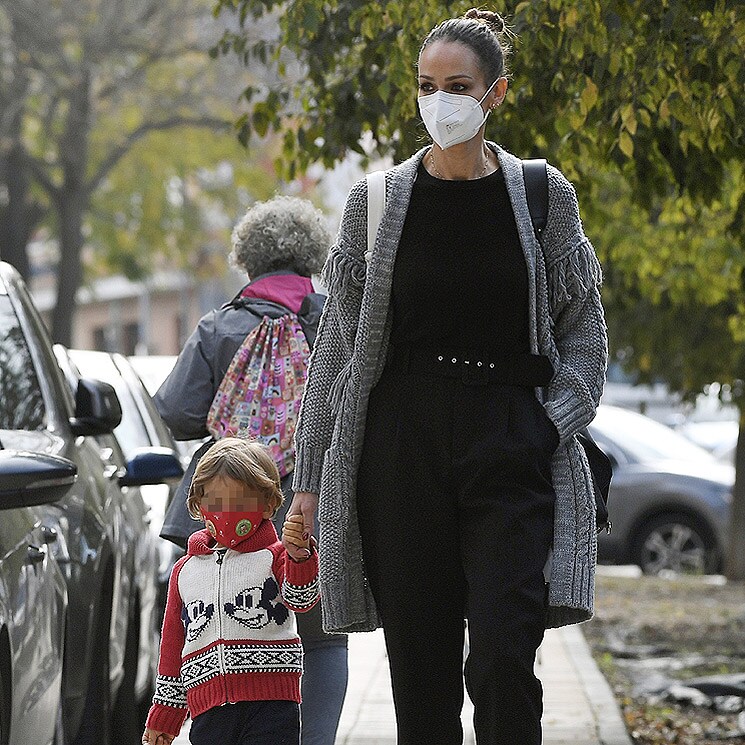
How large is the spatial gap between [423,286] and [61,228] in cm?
2033

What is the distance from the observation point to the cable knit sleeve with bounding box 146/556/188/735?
413cm

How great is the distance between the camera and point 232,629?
4102 millimetres

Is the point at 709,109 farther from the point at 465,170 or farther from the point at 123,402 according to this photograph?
the point at 123,402

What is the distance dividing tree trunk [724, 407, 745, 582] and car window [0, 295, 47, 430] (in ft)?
33.6

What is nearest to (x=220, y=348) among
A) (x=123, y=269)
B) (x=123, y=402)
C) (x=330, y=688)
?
(x=330, y=688)

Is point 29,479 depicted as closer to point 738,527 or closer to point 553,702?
point 553,702

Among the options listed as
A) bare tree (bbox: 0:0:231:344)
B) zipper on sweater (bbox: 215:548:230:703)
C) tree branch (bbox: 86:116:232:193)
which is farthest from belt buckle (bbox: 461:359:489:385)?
tree branch (bbox: 86:116:232:193)

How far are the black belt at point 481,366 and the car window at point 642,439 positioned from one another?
45.2 ft

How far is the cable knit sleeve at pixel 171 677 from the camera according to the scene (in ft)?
13.6

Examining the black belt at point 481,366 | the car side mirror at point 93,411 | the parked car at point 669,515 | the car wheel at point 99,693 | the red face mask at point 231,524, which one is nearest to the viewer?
the black belt at point 481,366

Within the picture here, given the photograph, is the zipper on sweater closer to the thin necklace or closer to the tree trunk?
the thin necklace

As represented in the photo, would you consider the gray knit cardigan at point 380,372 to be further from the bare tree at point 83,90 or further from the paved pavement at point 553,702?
the bare tree at point 83,90

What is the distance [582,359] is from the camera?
3.99 metres

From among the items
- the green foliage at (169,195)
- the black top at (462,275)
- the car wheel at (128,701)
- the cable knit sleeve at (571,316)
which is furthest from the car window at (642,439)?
the black top at (462,275)
